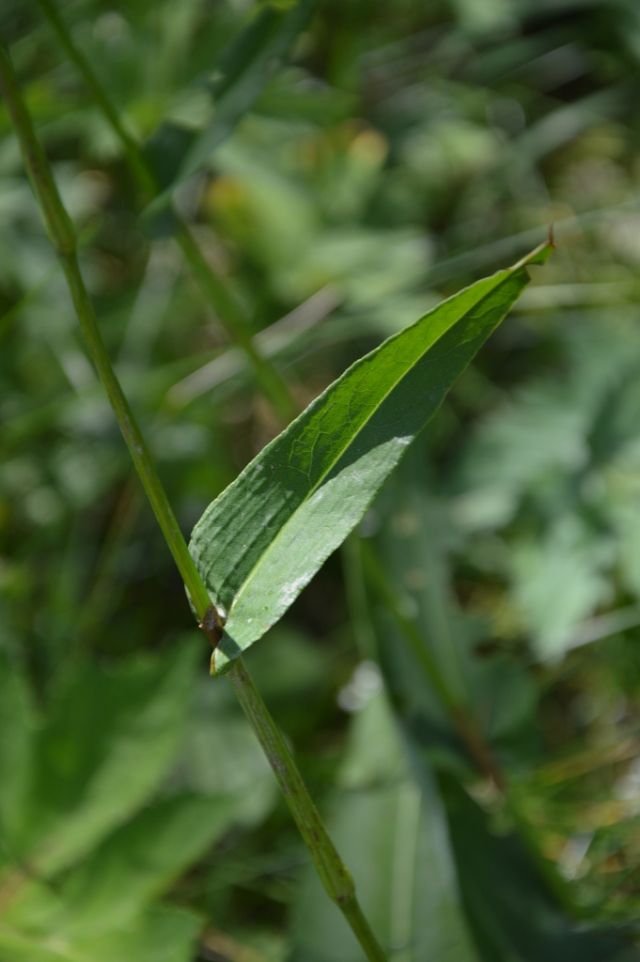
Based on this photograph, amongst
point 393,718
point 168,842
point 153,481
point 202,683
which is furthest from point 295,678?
point 153,481

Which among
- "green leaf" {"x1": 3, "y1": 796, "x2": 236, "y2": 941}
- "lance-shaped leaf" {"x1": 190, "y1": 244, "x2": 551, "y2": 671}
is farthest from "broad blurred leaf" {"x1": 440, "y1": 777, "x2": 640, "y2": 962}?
"lance-shaped leaf" {"x1": 190, "y1": 244, "x2": 551, "y2": 671}

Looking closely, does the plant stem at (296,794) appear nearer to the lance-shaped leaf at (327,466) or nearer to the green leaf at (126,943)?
the lance-shaped leaf at (327,466)

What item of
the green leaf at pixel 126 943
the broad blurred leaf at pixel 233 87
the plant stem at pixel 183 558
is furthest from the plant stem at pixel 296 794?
the broad blurred leaf at pixel 233 87

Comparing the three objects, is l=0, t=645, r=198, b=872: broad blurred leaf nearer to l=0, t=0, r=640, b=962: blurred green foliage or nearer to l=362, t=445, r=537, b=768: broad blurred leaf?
l=0, t=0, r=640, b=962: blurred green foliage

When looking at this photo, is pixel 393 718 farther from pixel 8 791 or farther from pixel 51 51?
pixel 51 51

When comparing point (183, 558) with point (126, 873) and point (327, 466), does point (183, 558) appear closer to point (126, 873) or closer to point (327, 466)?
point (327, 466)
